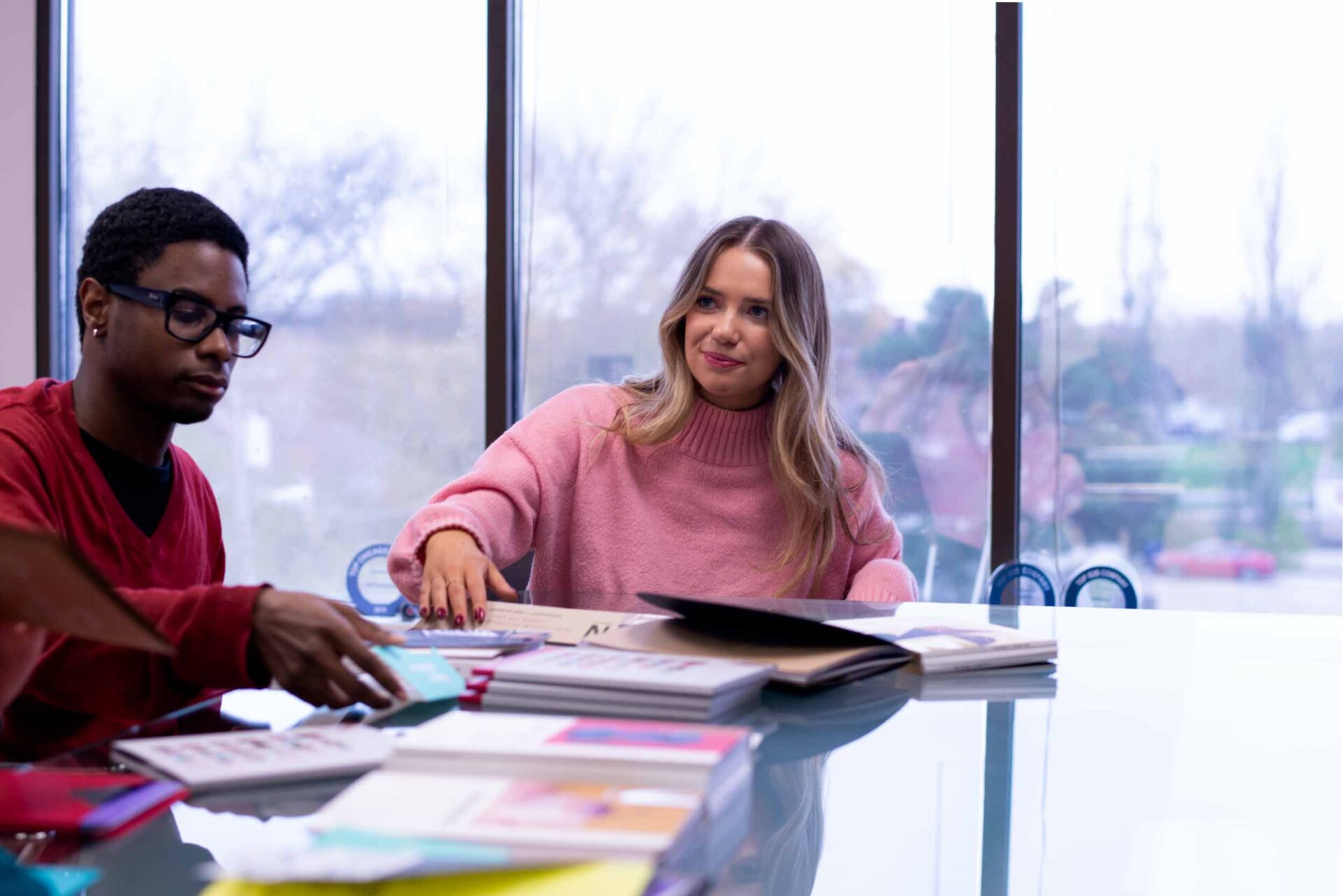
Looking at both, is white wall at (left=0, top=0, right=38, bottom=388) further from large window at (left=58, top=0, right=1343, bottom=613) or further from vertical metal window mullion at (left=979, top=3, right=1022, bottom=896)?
vertical metal window mullion at (left=979, top=3, right=1022, bottom=896)

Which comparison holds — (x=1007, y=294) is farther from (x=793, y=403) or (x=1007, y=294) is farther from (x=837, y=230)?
(x=793, y=403)

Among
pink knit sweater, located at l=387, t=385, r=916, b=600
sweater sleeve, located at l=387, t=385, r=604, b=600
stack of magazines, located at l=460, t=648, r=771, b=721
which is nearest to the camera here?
stack of magazines, located at l=460, t=648, r=771, b=721

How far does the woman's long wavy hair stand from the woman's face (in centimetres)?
2

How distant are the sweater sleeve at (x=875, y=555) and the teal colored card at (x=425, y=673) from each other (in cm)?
102

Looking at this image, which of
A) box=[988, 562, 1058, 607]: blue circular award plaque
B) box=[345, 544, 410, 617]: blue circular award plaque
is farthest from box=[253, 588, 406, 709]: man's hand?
box=[345, 544, 410, 617]: blue circular award plaque

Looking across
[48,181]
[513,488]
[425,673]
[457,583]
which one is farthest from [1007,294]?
[48,181]

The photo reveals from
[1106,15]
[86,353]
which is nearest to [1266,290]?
[1106,15]

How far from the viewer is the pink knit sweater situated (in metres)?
2.21

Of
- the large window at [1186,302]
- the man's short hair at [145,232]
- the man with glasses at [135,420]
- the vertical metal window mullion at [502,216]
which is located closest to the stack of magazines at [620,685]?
the man with glasses at [135,420]

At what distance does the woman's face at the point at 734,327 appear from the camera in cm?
227

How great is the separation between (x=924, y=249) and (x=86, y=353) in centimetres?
Result: 259

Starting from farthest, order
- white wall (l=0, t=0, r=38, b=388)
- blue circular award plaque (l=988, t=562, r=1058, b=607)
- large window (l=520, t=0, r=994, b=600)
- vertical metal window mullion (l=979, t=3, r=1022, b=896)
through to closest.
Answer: white wall (l=0, t=0, r=38, b=388), large window (l=520, t=0, r=994, b=600), vertical metal window mullion (l=979, t=3, r=1022, b=896), blue circular award plaque (l=988, t=562, r=1058, b=607)

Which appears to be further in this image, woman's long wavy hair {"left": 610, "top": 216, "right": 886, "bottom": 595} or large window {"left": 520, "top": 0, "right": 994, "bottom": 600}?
large window {"left": 520, "top": 0, "right": 994, "bottom": 600}

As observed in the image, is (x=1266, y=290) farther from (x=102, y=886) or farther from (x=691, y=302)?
(x=102, y=886)
